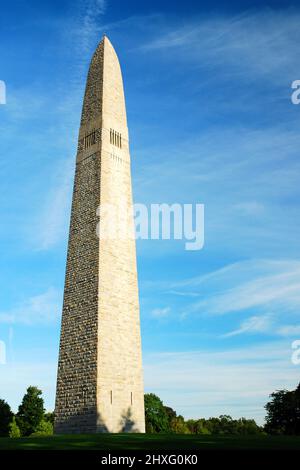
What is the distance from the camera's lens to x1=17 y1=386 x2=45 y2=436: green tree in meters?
69.6

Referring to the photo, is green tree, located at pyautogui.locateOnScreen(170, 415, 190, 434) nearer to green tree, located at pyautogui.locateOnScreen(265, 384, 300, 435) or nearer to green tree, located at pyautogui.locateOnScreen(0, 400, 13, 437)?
green tree, located at pyautogui.locateOnScreen(265, 384, 300, 435)

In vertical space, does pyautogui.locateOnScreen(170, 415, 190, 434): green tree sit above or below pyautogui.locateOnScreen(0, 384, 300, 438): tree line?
below

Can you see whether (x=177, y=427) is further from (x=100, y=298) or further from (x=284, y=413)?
(x=100, y=298)

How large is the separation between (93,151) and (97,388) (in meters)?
16.8

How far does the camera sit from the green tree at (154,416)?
60938 millimetres

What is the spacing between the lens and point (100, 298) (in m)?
31.0

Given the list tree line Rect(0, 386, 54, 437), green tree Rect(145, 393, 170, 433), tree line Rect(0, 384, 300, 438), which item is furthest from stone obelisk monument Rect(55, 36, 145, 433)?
tree line Rect(0, 386, 54, 437)

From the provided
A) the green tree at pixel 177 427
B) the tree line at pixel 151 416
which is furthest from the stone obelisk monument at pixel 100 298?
the green tree at pixel 177 427

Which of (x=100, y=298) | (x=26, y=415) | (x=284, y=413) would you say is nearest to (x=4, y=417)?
(x=26, y=415)

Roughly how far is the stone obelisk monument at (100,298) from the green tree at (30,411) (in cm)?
4244

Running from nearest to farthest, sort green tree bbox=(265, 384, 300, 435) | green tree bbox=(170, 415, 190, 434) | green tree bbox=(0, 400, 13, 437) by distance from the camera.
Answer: green tree bbox=(265, 384, 300, 435) → green tree bbox=(0, 400, 13, 437) → green tree bbox=(170, 415, 190, 434)

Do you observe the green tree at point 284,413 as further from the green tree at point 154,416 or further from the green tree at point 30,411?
the green tree at point 30,411

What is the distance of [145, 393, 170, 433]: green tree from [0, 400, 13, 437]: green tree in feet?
67.5

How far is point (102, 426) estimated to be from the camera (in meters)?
28.4
